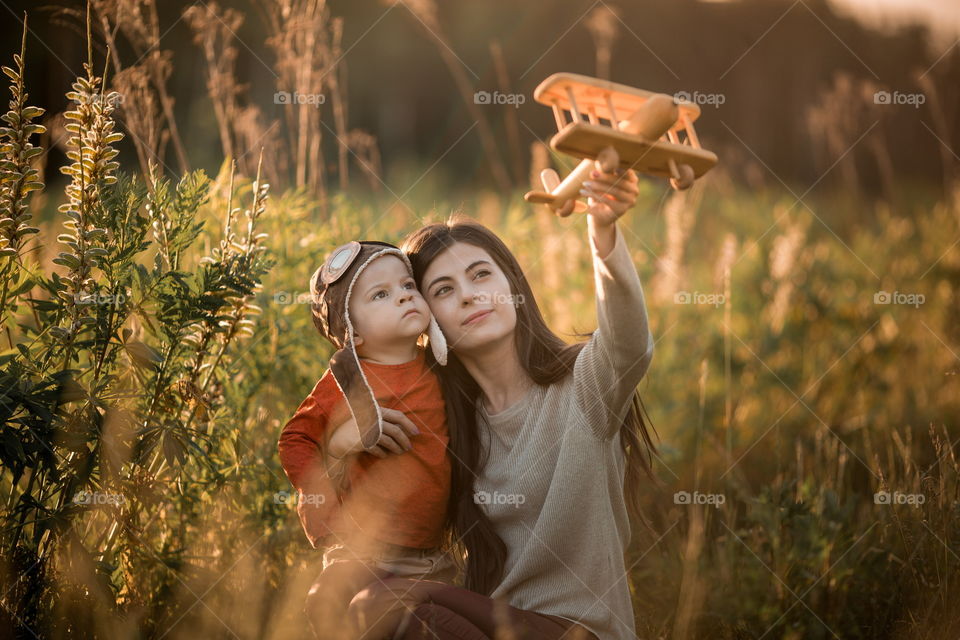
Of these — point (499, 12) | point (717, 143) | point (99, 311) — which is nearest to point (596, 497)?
point (99, 311)

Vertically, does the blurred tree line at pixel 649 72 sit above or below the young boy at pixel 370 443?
above

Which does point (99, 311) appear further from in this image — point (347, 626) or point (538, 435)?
point (538, 435)

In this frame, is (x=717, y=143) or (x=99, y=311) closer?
(x=99, y=311)

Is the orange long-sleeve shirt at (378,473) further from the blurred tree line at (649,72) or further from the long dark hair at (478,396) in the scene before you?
the blurred tree line at (649,72)

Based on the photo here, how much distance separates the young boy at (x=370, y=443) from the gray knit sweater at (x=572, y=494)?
0.58 ft

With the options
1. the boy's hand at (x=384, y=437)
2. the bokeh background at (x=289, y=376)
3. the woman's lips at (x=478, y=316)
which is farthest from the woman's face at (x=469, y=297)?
the bokeh background at (x=289, y=376)

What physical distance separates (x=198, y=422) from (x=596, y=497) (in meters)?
1.07

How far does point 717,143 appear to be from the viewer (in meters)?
7.57

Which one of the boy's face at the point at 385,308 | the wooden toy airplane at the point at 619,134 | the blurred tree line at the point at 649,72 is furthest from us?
the blurred tree line at the point at 649,72

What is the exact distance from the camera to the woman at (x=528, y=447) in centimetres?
215

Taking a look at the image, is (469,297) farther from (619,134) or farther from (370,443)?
(619,134)

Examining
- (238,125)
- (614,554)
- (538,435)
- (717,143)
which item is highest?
(717,143)

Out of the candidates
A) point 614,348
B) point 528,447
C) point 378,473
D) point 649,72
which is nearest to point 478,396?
point 528,447

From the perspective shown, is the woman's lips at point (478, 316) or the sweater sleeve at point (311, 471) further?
the woman's lips at point (478, 316)
